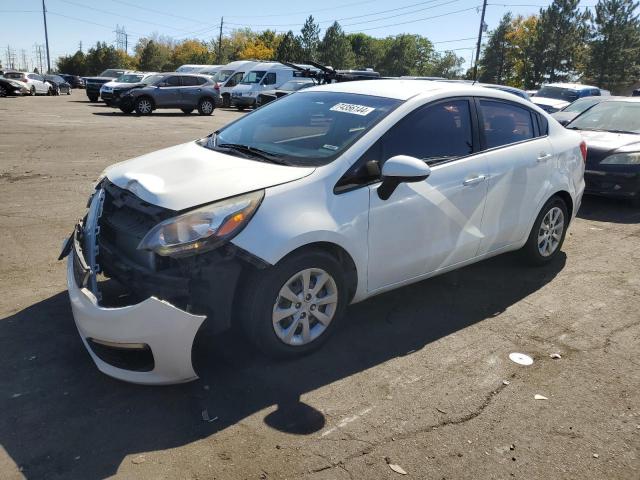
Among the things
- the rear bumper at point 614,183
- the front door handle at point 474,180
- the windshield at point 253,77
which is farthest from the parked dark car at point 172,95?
the front door handle at point 474,180

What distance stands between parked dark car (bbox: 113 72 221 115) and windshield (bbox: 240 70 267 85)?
3.92 m

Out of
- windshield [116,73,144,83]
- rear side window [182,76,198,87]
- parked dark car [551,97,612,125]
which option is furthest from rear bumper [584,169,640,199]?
windshield [116,73,144,83]

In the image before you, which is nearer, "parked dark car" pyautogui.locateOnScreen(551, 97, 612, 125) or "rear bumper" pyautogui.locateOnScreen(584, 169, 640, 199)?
"rear bumper" pyautogui.locateOnScreen(584, 169, 640, 199)

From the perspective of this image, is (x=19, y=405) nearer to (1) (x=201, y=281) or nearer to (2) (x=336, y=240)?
(1) (x=201, y=281)

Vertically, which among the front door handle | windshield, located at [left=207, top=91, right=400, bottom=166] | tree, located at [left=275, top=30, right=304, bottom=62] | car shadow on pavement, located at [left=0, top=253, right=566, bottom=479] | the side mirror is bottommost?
car shadow on pavement, located at [left=0, top=253, right=566, bottom=479]

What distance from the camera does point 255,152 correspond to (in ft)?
12.5

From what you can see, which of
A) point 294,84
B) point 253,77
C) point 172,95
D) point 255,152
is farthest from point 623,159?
point 253,77

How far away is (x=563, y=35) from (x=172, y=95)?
173 feet

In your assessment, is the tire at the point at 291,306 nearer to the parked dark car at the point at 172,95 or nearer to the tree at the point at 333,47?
the parked dark car at the point at 172,95

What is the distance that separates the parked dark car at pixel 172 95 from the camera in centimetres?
2183

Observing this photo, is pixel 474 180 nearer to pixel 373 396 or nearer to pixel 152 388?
pixel 373 396

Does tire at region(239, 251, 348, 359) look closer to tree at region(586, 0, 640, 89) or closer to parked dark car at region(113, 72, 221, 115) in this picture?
parked dark car at region(113, 72, 221, 115)

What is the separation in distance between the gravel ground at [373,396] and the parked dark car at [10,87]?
3163cm

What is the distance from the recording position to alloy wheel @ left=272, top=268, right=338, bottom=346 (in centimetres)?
326
